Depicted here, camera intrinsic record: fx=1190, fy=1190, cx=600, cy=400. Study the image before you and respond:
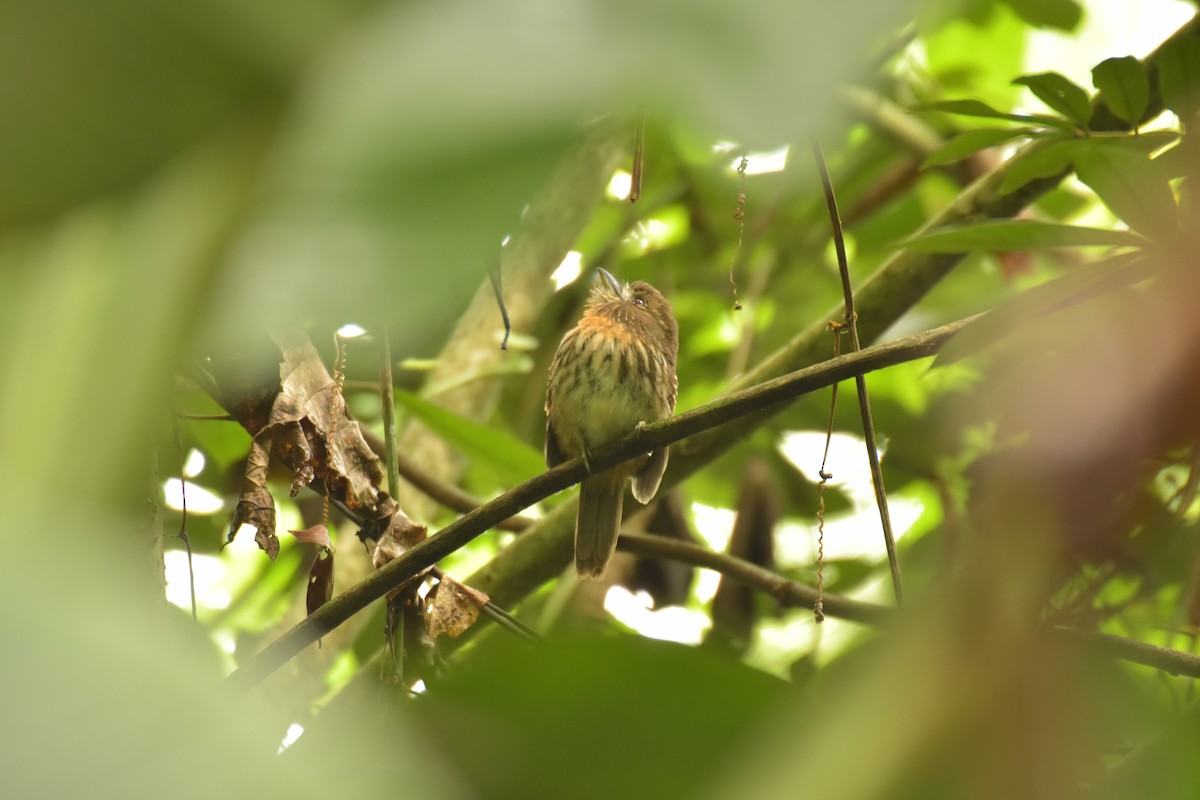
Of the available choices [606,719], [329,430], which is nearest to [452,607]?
[329,430]

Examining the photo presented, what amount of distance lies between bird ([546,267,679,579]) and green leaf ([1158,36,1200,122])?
2.22 metres

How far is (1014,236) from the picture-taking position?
5.43 feet

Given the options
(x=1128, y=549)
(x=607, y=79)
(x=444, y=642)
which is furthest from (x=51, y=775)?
(x=444, y=642)

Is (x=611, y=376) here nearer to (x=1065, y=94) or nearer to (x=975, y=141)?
(x=975, y=141)

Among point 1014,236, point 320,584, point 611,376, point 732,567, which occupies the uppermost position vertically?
point 1014,236

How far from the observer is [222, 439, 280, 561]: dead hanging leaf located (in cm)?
160

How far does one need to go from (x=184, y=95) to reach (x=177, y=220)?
0.09 feet

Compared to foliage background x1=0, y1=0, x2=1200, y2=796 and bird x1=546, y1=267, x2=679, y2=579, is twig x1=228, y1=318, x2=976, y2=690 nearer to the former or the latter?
foliage background x1=0, y1=0, x2=1200, y2=796

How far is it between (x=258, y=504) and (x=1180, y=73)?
1.26m

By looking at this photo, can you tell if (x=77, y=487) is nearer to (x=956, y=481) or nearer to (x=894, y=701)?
(x=894, y=701)

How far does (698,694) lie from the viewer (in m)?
0.36

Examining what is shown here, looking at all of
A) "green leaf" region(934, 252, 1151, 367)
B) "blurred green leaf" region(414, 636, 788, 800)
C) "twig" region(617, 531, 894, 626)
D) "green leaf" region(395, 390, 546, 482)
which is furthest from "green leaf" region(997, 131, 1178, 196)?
"green leaf" region(395, 390, 546, 482)

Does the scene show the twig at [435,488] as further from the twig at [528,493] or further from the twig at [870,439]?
the twig at [870,439]

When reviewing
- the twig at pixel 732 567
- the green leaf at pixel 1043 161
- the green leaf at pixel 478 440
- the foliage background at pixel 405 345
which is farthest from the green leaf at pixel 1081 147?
the green leaf at pixel 478 440
